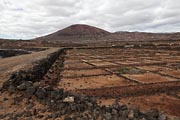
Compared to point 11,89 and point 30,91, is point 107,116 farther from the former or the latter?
point 11,89

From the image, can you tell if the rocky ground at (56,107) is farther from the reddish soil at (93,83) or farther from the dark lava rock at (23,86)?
the reddish soil at (93,83)

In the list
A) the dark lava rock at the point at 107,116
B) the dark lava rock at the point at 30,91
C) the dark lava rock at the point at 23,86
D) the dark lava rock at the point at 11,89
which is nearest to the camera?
the dark lava rock at the point at 107,116

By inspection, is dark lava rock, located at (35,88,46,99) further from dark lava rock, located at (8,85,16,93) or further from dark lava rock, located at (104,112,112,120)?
dark lava rock, located at (104,112,112,120)

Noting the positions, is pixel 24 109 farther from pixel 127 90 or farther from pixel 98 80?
pixel 98 80

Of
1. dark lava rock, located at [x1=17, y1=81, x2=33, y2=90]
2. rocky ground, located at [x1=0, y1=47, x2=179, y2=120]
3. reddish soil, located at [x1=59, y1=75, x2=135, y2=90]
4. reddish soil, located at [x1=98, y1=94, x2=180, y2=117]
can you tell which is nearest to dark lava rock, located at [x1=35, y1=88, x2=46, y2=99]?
rocky ground, located at [x1=0, y1=47, x2=179, y2=120]

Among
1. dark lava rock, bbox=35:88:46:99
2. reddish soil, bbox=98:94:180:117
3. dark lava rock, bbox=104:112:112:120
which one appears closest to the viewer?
dark lava rock, bbox=104:112:112:120

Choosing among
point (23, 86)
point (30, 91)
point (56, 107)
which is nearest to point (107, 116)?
point (56, 107)

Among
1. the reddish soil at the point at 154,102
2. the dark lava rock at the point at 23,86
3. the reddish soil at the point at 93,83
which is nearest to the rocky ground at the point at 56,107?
the dark lava rock at the point at 23,86

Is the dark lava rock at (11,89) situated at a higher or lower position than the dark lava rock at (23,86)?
lower

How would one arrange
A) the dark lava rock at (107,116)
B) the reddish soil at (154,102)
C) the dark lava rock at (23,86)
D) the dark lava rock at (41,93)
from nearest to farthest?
the dark lava rock at (107,116) < the dark lava rock at (41,93) < the dark lava rock at (23,86) < the reddish soil at (154,102)

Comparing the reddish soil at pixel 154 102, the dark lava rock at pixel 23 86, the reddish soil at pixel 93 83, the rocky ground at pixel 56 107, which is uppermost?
the dark lava rock at pixel 23 86

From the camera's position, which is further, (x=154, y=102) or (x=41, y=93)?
(x=154, y=102)

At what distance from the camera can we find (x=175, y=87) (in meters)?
12.6

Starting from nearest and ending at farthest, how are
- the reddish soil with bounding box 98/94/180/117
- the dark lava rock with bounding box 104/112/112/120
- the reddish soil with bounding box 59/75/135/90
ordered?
the dark lava rock with bounding box 104/112/112/120 < the reddish soil with bounding box 98/94/180/117 < the reddish soil with bounding box 59/75/135/90
